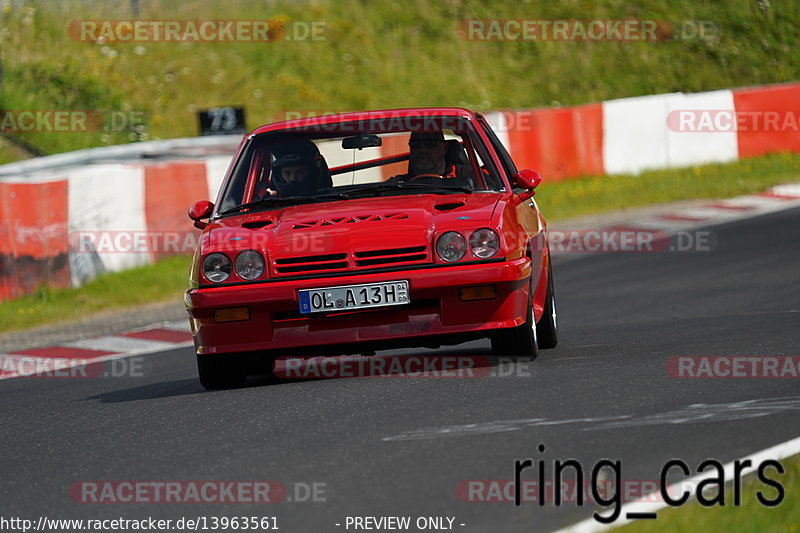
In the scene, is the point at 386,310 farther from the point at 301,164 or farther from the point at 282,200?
the point at 301,164

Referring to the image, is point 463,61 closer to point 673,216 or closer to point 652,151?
point 652,151

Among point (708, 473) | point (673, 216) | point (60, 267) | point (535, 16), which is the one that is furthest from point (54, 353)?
point (535, 16)

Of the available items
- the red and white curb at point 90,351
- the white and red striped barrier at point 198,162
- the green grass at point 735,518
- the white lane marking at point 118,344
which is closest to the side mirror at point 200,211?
the red and white curb at point 90,351

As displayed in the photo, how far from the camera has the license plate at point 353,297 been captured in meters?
7.12

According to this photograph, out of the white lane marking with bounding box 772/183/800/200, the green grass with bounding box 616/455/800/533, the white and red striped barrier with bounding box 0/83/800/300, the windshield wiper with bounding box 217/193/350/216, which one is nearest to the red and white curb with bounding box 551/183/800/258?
the white lane marking with bounding box 772/183/800/200

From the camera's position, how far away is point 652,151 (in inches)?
875

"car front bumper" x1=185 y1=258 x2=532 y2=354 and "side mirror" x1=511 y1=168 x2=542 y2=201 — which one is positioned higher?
"side mirror" x1=511 y1=168 x2=542 y2=201

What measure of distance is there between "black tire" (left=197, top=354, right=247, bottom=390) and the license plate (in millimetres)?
697

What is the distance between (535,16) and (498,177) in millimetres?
26657

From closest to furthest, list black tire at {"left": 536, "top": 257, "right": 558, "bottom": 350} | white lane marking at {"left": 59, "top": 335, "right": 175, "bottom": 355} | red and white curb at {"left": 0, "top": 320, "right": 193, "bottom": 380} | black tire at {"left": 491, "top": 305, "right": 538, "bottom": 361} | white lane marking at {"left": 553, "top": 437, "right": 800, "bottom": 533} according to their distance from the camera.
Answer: white lane marking at {"left": 553, "top": 437, "right": 800, "bottom": 533}
black tire at {"left": 491, "top": 305, "right": 538, "bottom": 361}
black tire at {"left": 536, "top": 257, "right": 558, "bottom": 350}
red and white curb at {"left": 0, "top": 320, "right": 193, "bottom": 380}
white lane marking at {"left": 59, "top": 335, "right": 175, "bottom": 355}

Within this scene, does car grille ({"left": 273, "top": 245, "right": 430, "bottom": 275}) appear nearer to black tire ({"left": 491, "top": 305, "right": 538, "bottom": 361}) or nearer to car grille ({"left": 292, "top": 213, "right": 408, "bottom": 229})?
car grille ({"left": 292, "top": 213, "right": 408, "bottom": 229})

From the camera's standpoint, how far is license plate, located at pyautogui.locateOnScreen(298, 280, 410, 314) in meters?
7.12

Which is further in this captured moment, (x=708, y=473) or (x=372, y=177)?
(x=372, y=177)

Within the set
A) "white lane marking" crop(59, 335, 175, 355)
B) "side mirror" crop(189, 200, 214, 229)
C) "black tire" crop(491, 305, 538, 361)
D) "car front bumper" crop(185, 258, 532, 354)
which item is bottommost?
"white lane marking" crop(59, 335, 175, 355)
